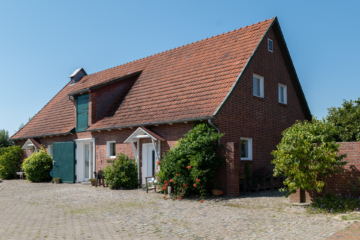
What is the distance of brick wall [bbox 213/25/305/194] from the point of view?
14.3 meters

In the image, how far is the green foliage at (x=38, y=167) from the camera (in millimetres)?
21047

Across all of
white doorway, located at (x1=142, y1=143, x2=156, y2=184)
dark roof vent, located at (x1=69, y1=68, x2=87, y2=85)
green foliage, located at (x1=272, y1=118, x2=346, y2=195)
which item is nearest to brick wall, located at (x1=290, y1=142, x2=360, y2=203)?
green foliage, located at (x1=272, y1=118, x2=346, y2=195)

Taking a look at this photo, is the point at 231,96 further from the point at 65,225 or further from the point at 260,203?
the point at 65,225

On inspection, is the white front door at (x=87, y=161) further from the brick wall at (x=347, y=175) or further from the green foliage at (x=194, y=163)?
the brick wall at (x=347, y=175)

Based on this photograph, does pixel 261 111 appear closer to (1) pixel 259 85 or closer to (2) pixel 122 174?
(1) pixel 259 85

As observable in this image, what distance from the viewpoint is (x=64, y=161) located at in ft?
66.9

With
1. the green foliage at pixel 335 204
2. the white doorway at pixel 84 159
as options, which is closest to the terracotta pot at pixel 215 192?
the green foliage at pixel 335 204

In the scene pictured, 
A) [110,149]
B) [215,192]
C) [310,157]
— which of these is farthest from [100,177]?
[310,157]

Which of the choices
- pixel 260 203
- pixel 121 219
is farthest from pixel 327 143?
pixel 121 219

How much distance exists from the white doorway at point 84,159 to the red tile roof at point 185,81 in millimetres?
1361

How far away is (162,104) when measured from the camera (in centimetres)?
1608

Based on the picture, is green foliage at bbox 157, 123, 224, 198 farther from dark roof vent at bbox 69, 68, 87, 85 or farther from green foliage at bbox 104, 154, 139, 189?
dark roof vent at bbox 69, 68, 87, 85

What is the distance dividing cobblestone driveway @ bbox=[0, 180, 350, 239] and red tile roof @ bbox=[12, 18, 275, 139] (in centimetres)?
384

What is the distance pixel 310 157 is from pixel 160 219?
4.63m
